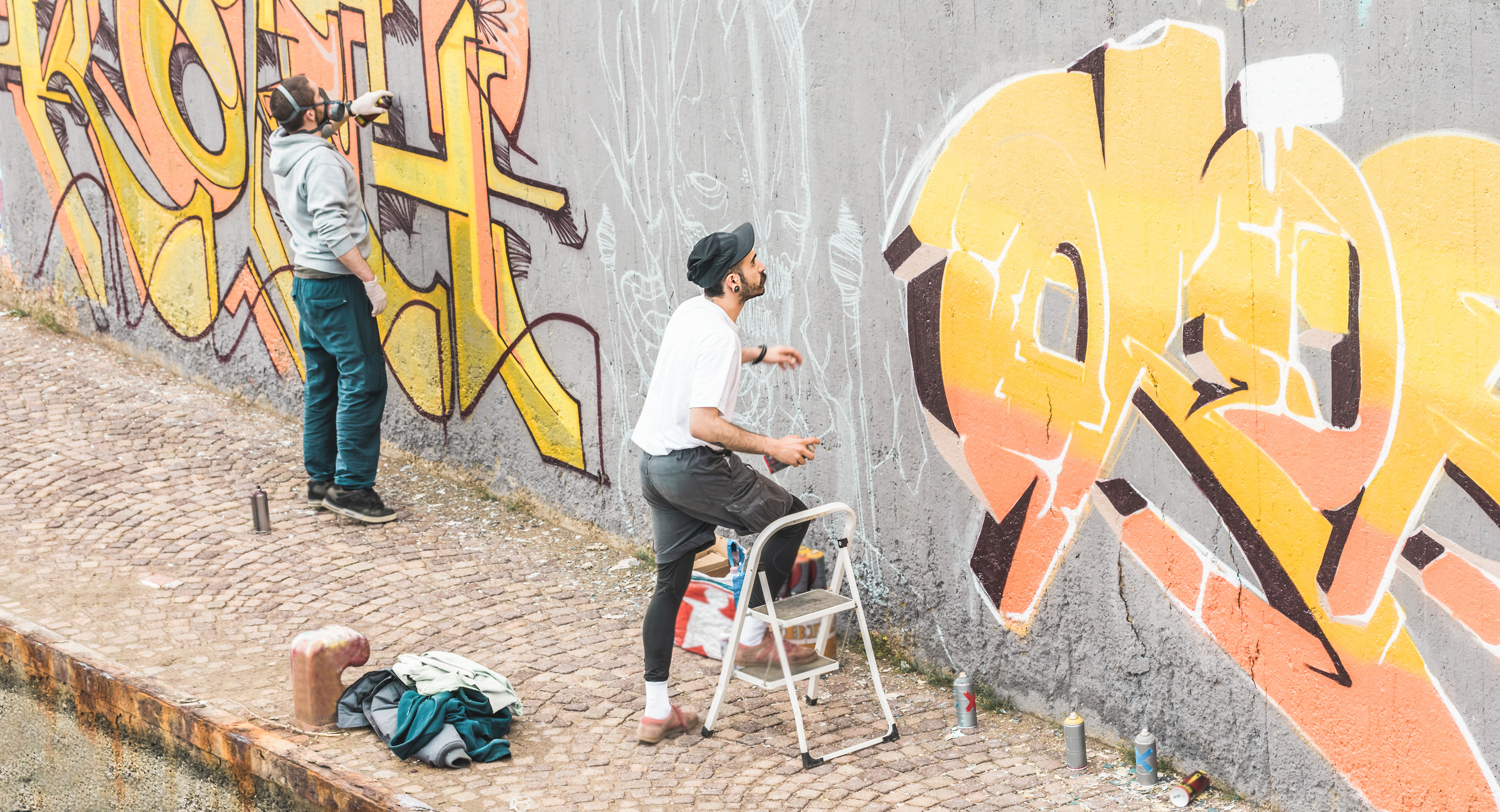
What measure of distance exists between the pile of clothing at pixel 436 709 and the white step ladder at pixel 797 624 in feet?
2.58

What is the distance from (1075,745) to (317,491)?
175 inches

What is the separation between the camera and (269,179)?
940 cm

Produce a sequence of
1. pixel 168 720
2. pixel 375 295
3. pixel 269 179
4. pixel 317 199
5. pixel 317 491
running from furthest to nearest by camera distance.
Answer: pixel 269 179 < pixel 317 491 < pixel 375 295 < pixel 317 199 < pixel 168 720

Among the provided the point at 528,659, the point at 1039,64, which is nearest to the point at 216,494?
the point at 528,659

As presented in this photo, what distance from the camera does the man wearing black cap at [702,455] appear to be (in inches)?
211

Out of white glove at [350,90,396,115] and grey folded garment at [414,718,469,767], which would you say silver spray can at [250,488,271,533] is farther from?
grey folded garment at [414,718,469,767]

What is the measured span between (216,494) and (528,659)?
2788mm

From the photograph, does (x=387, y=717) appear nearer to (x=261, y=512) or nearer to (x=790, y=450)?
(x=790, y=450)

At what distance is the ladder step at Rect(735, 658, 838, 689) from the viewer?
562 cm

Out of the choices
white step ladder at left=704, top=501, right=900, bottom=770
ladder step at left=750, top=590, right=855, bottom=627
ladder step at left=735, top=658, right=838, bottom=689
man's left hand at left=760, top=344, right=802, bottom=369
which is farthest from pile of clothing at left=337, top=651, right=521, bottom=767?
man's left hand at left=760, top=344, right=802, bottom=369

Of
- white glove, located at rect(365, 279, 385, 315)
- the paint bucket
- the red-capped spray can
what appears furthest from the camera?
the red-capped spray can

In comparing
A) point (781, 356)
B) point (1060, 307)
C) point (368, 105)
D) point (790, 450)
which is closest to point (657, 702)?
point (790, 450)

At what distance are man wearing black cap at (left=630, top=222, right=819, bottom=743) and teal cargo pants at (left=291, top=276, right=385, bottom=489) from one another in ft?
8.88

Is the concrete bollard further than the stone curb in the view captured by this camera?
Yes
